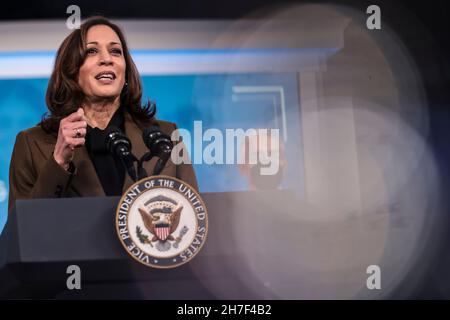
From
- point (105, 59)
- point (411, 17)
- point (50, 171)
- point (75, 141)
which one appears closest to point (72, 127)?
point (75, 141)

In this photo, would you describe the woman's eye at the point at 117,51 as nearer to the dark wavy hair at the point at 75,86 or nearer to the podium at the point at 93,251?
the dark wavy hair at the point at 75,86

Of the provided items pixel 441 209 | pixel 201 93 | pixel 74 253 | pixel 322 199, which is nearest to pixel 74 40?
pixel 201 93

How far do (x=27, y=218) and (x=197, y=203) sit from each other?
38cm

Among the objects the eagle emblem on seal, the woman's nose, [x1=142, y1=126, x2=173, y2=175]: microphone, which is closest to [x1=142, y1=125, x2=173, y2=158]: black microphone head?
[x1=142, y1=126, x2=173, y2=175]: microphone

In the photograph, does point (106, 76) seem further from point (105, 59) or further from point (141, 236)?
point (141, 236)

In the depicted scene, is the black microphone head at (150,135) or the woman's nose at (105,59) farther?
the woman's nose at (105,59)

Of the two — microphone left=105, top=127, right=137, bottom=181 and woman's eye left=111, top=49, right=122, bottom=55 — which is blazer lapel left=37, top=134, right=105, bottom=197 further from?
woman's eye left=111, top=49, right=122, bottom=55

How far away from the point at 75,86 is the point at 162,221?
56cm

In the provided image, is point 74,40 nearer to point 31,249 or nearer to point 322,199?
point 31,249

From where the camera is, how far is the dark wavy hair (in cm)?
188

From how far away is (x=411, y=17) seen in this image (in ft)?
6.95

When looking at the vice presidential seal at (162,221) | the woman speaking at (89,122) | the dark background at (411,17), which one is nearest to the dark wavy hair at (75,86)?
the woman speaking at (89,122)

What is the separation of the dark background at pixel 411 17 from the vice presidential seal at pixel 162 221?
0.73 metres

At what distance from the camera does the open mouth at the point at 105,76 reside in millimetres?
1868
